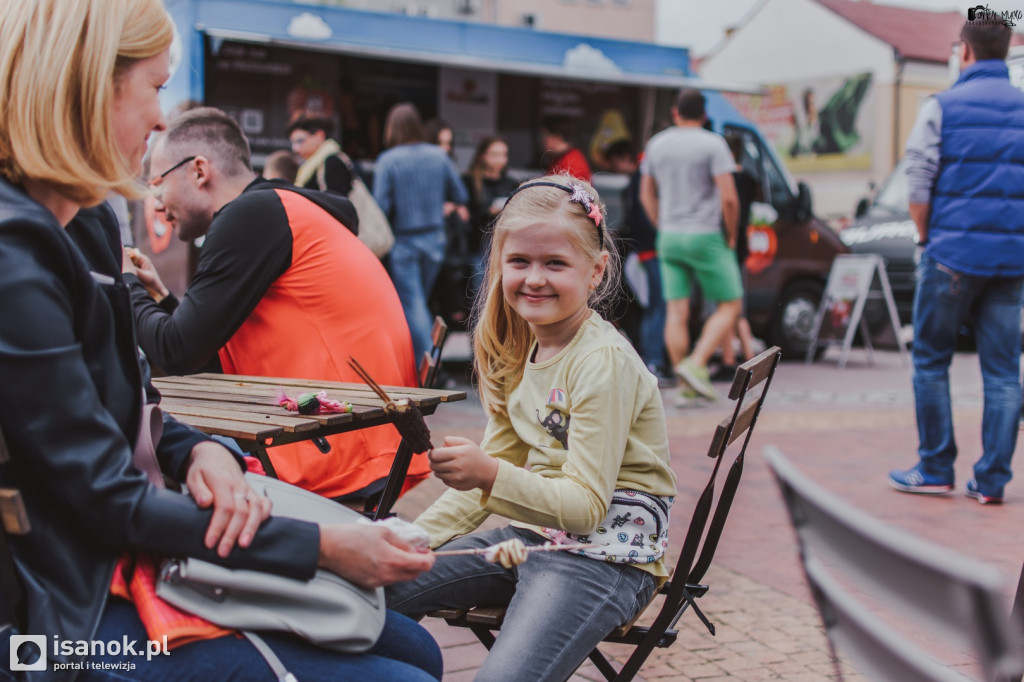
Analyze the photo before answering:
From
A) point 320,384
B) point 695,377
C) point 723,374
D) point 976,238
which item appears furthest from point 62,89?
point 723,374

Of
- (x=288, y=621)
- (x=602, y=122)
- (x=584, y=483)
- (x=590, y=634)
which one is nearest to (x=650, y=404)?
(x=584, y=483)

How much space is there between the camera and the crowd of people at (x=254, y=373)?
1.43 m

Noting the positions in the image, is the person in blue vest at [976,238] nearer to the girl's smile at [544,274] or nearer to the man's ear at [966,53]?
the man's ear at [966,53]

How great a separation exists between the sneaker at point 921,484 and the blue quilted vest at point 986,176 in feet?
3.42

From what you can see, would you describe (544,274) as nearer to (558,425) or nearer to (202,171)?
(558,425)

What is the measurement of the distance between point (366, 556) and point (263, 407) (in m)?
0.92

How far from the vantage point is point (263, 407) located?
7.95 ft

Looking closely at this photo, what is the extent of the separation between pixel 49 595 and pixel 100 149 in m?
0.63

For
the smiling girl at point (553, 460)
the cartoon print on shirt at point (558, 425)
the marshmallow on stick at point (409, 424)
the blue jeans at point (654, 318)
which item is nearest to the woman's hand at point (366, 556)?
the marshmallow on stick at point (409, 424)

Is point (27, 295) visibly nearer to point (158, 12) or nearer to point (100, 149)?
point (100, 149)

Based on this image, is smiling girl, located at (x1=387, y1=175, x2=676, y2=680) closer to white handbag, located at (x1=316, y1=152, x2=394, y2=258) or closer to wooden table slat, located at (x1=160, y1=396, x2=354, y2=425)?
wooden table slat, located at (x1=160, y1=396, x2=354, y2=425)

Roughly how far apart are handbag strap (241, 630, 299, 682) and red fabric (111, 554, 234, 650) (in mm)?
35

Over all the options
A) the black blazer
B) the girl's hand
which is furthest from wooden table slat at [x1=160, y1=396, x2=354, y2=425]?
the black blazer

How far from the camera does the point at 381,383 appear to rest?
3018 millimetres
